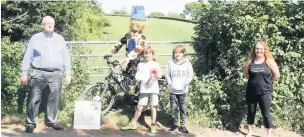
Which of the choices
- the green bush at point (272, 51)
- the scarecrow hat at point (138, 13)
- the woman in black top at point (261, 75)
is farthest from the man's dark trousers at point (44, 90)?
the woman in black top at point (261, 75)

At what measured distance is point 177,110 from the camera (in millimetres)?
7422

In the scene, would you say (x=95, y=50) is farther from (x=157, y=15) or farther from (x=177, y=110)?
(x=157, y=15)

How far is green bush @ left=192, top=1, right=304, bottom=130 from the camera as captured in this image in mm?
7707

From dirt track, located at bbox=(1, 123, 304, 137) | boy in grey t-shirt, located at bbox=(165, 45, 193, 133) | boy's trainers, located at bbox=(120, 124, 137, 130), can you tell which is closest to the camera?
dirt track, located at bbox=(1, 123, 304, 137)

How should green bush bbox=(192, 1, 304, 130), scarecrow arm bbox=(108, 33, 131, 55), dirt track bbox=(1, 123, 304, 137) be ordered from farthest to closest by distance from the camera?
scarecrow arm bbox=(108, 33, 131, 55) < green bush bbox=(192, 1, 304, 130) < dirt track bbox=(1, 123, 304, 137)

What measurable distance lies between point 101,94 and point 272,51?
Result: 3150 millimetres

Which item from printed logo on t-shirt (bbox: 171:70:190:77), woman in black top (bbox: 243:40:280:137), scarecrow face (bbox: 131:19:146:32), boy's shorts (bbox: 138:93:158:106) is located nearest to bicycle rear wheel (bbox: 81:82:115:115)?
boy's shorts (bbox: 138:93:158:106)

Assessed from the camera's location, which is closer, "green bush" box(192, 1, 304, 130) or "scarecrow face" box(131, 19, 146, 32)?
"green bush" box(192, 1, 304, 130)

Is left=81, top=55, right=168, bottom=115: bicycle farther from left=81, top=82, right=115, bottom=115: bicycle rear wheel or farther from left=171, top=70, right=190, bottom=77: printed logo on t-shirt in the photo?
left=171, top=70, right=190, bottom=77: printed logo on t-shirt

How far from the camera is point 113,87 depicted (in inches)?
311

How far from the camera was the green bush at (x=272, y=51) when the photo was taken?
25.3 feet

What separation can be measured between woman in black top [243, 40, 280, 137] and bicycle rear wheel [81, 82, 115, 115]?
2458mm

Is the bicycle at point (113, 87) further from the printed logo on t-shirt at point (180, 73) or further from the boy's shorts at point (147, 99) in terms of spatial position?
the printed logo on t-shirt at point (180, 73)

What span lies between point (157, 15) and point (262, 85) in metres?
21.0
